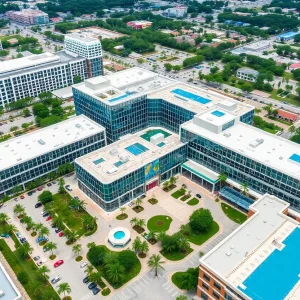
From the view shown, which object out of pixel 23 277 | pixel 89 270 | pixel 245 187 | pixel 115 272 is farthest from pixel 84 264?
pixel 245 187

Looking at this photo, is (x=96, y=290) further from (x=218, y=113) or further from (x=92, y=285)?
(x=218, y=113)

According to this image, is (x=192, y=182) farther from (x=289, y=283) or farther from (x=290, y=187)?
(x=289, y=283)

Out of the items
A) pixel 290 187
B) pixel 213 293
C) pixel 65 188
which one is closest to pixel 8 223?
pixel 65 188

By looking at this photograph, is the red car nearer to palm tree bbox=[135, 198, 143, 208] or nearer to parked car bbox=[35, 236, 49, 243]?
parked car bbox=[35, 236, 49, 243]

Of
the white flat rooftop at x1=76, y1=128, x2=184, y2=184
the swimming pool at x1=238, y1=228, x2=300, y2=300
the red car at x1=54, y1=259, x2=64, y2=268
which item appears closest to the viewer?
the swimming pool at x1=238, y1=228, x2=300, y2=300

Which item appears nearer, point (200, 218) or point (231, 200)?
point (200, 218)

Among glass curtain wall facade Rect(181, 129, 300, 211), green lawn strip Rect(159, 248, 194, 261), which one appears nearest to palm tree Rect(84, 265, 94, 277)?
green lawn strip Rect(159, 248, 194, 261)

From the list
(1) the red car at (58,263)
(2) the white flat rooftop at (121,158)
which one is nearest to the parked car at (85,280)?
(1) the red car at (58,263)

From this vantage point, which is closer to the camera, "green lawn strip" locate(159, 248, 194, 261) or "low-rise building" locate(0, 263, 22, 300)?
"low-rise building" locate(0, 263, 22, 300)
